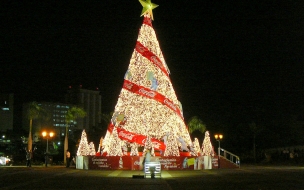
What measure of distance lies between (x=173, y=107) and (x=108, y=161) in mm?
7167

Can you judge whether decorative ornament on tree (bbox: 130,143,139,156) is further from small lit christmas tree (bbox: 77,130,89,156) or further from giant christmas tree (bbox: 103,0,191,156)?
small lit christmas tree (bbox: 77,130,89,156)

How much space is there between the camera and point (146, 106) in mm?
42812

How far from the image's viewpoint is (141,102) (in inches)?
1688

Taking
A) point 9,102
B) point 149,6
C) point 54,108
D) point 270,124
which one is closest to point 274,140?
point 270,124

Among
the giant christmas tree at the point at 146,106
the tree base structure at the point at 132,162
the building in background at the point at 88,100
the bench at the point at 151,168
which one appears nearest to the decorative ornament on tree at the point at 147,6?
the giant christmas tree at the point at 146,106

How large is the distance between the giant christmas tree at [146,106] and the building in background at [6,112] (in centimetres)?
11583

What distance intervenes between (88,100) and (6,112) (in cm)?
4198

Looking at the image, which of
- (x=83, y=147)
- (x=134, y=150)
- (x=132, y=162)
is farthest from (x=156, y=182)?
(x=83, y=147)

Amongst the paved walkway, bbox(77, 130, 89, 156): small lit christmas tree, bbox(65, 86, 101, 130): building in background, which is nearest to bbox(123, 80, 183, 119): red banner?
bbox(77, 130, 89, 156): small lit christmas tree

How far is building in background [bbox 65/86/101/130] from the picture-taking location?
7441 inches

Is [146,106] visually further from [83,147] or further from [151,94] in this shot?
[83,147]

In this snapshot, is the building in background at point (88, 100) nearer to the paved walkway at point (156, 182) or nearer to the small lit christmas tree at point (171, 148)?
the small lit christmas tree at point (171, 148)

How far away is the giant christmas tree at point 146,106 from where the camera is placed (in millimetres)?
42750

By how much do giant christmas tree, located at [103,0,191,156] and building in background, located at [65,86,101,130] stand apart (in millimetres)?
143709
